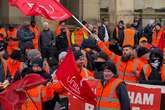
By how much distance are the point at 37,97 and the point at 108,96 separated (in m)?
0.97

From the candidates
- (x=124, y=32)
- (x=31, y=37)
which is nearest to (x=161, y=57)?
(x=31, y=37)

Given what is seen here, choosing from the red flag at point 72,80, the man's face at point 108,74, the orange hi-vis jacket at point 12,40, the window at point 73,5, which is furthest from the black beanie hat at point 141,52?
the window at point 73,5

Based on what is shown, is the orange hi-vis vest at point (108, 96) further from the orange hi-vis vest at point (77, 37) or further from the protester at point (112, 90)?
the orange hi-vis vest at point (77, 37)

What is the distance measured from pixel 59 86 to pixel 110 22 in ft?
76.7

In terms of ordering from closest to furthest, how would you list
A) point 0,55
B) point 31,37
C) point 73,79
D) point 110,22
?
point 73,79 → point 0,55 → point 31,37 → point 110,22

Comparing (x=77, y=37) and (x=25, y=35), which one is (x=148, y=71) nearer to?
(x=25, y=35)

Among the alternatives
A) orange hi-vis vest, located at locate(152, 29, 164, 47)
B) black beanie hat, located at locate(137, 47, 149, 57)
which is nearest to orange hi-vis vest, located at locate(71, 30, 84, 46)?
orange hi-vis vest, located at locate(152, 29, 164, 47)

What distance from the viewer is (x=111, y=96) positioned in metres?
8.95

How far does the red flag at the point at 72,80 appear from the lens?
8391mm

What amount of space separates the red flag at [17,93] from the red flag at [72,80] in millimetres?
503

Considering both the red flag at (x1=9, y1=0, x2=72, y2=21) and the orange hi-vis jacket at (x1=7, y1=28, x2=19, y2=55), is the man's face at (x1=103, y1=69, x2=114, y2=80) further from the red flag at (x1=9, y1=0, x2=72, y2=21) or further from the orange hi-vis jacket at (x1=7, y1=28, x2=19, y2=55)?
the orange hi-vis jacket at (x1=7, y1=28, x2=19, y2=55)

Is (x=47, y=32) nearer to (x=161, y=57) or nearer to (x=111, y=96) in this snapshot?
(x=161, y=57)

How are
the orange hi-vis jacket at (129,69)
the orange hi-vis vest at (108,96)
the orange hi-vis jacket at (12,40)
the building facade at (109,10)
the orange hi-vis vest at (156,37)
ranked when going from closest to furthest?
the orange hi-vis vest at (108,96) → the orange hi-vis jacket at (129,69) → the orange hi-vis jacket at (12,40) → the orange hi-vis vest at (156,37) → the building facade at (109,10)

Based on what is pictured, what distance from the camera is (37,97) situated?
887cm
